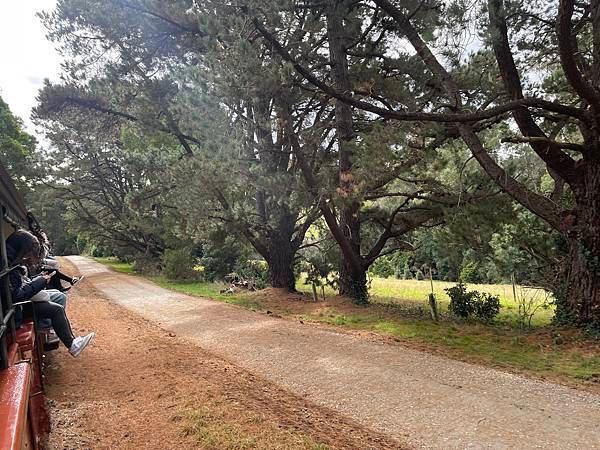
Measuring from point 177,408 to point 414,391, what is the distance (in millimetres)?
2524

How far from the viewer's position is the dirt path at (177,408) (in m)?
3.60

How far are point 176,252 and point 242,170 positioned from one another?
1040 centimetres

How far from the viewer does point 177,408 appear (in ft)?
13.8

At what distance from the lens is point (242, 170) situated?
10.1 m

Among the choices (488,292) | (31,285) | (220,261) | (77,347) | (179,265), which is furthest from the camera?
(220,261)

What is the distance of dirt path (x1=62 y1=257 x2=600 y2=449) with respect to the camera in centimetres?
366

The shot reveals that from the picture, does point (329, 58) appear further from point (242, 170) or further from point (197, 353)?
point (197, 353)

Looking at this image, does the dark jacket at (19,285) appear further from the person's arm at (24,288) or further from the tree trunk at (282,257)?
the tree trunk at (282,257)

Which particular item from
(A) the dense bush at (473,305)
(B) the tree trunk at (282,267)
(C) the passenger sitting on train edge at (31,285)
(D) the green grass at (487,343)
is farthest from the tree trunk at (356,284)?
(C) the passenger sitting on train edge at (31,285)

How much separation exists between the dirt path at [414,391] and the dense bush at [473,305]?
3695 millimetres

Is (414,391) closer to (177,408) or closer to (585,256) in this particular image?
(177,408)

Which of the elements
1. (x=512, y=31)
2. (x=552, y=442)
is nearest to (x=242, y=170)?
(x=512, y=31)

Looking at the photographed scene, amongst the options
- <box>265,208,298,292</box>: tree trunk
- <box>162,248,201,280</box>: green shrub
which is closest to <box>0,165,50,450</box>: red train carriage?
<box>265,208,298,292</box>: tree trunk

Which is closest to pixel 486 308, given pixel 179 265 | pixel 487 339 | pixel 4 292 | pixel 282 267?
pixel 487 339
